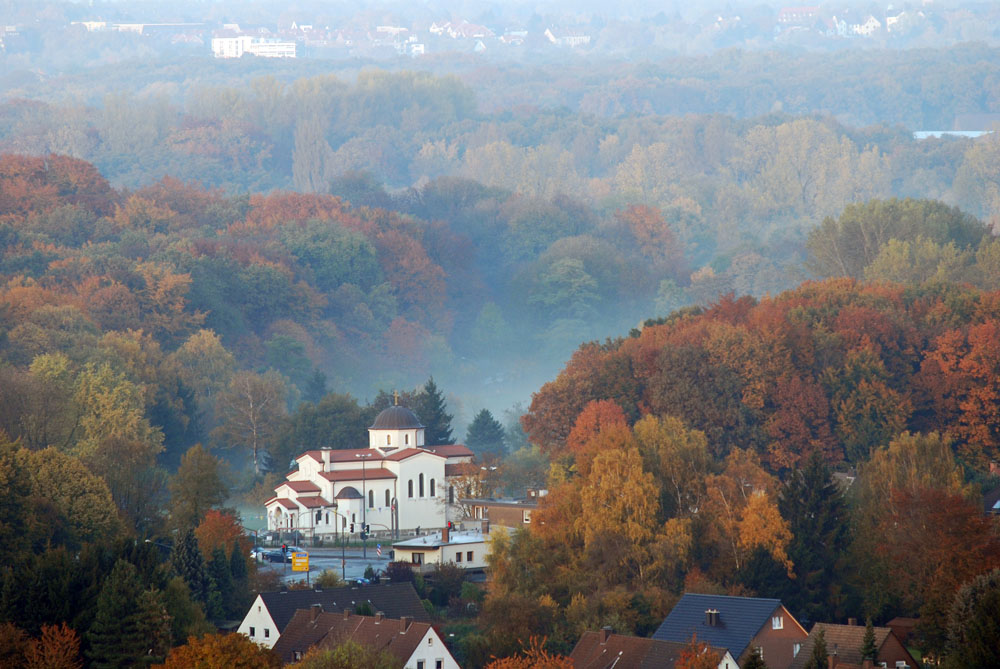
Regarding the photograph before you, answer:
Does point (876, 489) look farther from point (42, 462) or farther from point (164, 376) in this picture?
point (164, 376)

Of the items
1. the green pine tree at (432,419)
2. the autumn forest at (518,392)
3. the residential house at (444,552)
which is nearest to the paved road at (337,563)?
the residential house at (444,552)

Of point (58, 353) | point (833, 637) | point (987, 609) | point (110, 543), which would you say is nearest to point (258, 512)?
point (58, 353)

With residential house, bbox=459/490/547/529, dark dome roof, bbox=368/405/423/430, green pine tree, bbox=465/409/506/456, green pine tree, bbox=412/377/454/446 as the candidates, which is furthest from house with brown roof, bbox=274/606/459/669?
green pine tree, bbox=465/409/506/456

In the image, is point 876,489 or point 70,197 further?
point 70,197

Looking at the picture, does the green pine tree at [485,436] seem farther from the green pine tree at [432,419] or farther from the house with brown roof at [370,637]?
the house with brown roof at [370,637]

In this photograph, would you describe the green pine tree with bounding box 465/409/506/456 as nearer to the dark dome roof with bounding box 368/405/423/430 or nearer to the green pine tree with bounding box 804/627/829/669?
the dark dome roof with bounding box 368/405/423/430

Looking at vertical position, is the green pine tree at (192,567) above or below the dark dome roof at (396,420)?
above

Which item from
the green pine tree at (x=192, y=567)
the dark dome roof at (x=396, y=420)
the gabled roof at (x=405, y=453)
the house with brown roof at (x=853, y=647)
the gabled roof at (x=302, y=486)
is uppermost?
the house with brown roof at (x=853, y=647)
